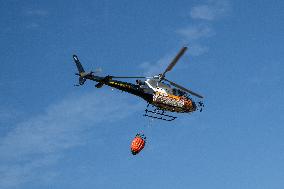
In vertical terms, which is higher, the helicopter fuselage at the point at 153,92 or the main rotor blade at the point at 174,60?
the main rotor blade at the point at 174,60

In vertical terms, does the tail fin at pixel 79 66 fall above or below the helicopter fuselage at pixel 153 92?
above

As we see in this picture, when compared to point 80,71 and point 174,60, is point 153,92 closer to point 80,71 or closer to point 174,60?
point 174,60

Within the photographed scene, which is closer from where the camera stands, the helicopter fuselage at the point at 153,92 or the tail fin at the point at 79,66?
the tail fin at the point at 79,66

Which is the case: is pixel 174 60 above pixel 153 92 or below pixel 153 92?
above

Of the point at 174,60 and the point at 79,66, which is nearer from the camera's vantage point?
the point at 174,60

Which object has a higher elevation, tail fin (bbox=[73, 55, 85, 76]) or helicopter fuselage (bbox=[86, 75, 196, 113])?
tail fin (bbox=[73, 55, 85, 76])

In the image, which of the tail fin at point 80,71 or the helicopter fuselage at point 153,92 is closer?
the tail fin at point 80,71

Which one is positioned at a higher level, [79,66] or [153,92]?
[79,66]

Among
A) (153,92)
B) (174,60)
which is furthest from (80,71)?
(174,60)

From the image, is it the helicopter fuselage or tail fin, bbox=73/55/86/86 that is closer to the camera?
tail fin, bbox=73/55/86/86

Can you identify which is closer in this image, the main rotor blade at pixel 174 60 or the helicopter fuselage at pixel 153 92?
the main rotor blade at pixel 174 60

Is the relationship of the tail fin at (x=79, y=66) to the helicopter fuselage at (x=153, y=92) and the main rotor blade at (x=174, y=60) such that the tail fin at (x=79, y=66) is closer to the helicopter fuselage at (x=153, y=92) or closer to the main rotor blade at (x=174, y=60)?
the helicopter fuselage at (x=153, y=92)

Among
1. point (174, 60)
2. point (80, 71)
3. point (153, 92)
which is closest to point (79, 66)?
point (80, 71)

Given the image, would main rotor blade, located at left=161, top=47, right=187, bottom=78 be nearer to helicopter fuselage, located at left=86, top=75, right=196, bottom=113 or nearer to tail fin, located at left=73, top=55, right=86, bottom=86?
helicopter fuselage, located at left=86, top=75, right=196, bottom=113
